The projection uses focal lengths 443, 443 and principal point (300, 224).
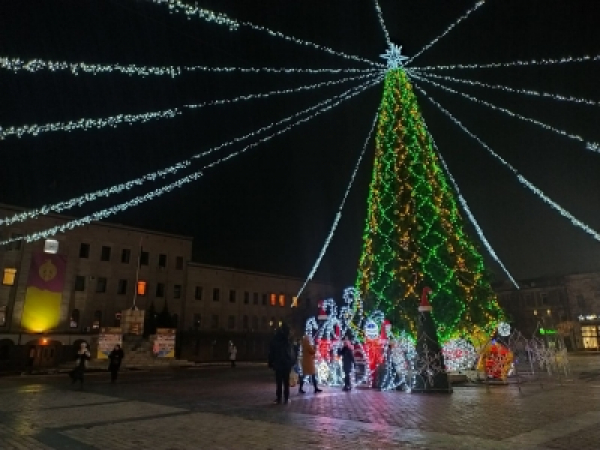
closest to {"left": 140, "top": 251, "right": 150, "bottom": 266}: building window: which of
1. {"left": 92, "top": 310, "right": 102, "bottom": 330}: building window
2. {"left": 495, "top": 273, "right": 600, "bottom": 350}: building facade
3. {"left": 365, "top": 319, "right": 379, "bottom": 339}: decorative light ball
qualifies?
{"left": 92, "top": 310, "right": 102, "bottom": 330}: building window

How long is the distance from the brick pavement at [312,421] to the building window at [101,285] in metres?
31.0

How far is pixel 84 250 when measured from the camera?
4100cm

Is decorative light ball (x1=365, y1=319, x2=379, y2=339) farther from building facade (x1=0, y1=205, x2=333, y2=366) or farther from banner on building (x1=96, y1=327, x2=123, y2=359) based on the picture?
banner on building (x1=96, y1=327, x2=123, y2=359)

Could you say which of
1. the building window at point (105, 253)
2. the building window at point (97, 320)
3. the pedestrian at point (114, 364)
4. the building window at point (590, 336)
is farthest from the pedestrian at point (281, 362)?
the building window at point (590, 336)

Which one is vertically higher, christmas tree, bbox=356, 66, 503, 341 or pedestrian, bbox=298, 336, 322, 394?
christmas tree, bbox=356, 66, 503, 341

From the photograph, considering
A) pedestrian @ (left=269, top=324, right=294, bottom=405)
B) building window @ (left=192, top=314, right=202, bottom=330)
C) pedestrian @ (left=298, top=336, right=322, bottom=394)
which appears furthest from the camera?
building window @ (left=192, top=314, right=202, bottom=330)

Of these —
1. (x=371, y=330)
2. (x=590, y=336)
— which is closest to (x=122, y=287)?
(x=371, y=330)

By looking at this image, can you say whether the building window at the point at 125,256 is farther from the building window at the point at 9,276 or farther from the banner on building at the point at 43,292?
the building window at the point at 9,276

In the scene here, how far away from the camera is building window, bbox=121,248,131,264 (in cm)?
4328

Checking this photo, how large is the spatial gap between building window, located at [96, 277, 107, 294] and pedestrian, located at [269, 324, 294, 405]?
115ft

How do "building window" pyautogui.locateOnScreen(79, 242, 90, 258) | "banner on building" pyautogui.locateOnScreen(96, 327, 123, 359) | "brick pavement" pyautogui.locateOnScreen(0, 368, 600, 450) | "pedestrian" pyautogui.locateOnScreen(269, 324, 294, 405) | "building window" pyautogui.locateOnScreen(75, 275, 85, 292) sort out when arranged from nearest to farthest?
1. "brick pavement" pyautogui.locateOnScreen(0, 368, 600, 450)
2. "pedestrian" pyautogui.locateOnScreen(269, 324, 294, 405)
3. "banner on building" pyautogui.locateOnScreen(96, 327, 123, 359)
4. "building window" pyautogui.locateOnScreen(75, 275, 85, 292)
5. "building window" pyautogui.locateOnScreen(79, 242, 90, 258)

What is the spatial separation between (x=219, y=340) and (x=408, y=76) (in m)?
35.4

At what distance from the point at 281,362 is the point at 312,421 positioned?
124 inches

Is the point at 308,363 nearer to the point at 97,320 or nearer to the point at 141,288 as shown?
the point at 97,320
